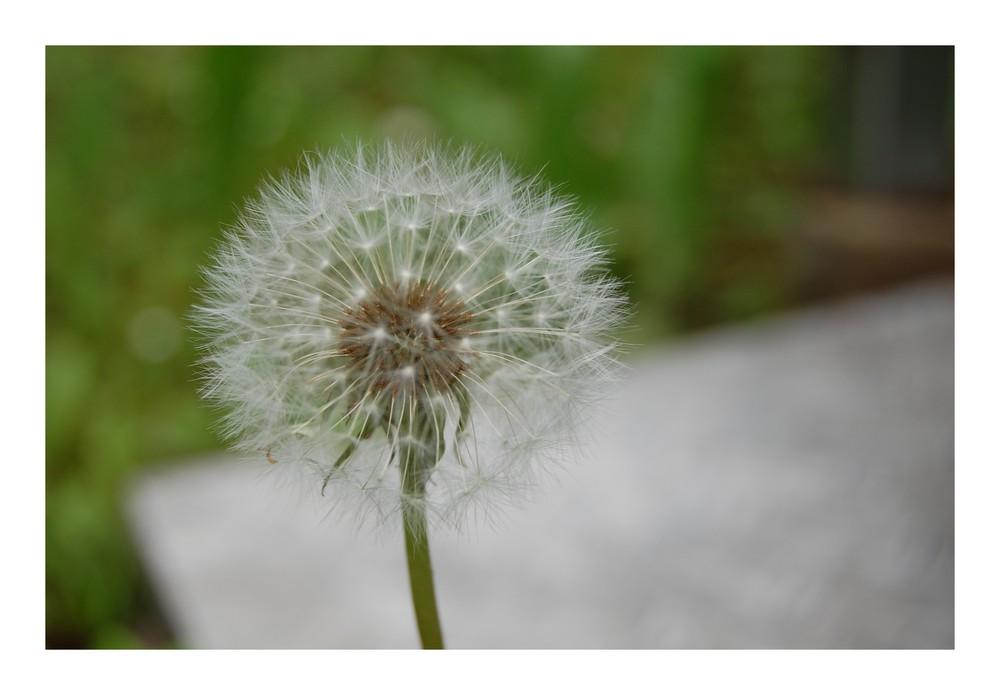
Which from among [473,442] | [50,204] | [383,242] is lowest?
[473,442]

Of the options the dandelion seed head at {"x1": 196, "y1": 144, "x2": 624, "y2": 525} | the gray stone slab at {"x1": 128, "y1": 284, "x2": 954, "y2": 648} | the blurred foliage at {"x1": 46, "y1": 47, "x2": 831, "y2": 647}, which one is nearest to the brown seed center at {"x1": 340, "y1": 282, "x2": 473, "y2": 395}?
the dandelion seed head at {"x1": 196, "y1": 144, "x2": 624, "y2": 525}

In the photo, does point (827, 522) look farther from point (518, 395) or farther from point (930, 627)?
point (518, 395)

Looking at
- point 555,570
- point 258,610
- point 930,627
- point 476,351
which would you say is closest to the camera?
point 476,351

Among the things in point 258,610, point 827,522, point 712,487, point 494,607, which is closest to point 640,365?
point 712,487

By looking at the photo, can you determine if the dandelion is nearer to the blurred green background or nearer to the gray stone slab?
the gray stone slab

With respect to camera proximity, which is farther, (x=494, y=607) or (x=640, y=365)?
(x=640, y=365)

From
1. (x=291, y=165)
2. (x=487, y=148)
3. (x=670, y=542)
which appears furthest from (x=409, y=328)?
(x=291, y=165)

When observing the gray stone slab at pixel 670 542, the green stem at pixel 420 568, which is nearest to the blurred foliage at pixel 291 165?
the gray stone slab at pixel 670 542

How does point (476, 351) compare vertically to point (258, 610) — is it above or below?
above
